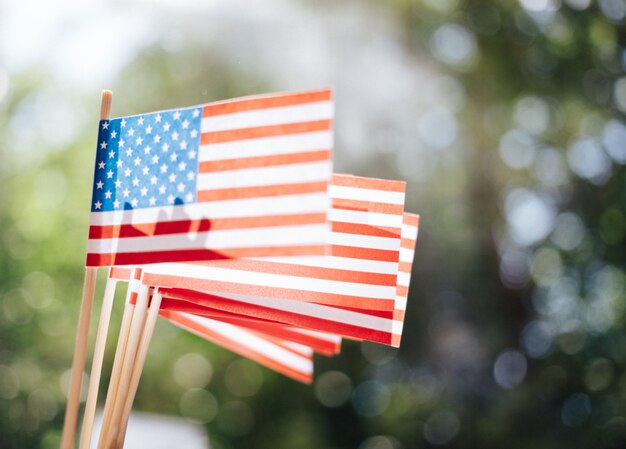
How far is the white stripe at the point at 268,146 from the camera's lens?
105 cm

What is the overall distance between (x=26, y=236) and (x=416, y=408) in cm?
357

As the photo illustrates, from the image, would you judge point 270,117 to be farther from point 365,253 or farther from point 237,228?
point 365,253

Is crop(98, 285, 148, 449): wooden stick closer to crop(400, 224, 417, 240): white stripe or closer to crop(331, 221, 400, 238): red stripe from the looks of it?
crop(331, 221, 400, 238): red stripe

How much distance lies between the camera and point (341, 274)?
1264 mm

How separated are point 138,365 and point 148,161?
1.15ft

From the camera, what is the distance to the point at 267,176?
42.8 inches

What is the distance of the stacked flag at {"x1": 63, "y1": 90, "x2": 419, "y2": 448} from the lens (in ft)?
3.48

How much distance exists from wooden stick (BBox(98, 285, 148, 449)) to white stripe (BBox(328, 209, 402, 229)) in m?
0.39

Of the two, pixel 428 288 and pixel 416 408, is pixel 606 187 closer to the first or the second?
pixel 428 288

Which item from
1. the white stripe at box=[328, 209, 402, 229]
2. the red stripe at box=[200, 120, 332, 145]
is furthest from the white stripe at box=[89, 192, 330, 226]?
the white stripe at box=[328, 209, 402, 229]

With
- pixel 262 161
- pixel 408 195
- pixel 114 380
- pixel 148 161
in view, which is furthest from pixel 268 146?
pixel 408 195

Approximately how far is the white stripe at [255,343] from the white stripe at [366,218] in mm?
425

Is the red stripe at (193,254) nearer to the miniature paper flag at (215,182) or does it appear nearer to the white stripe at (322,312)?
the miniature paper flag at (215,182)

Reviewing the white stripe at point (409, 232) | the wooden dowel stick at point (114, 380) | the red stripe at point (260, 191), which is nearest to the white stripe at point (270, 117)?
the red stripe at point (260, 191)
